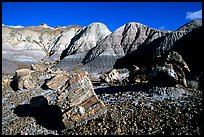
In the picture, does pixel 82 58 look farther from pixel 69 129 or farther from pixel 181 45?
pixel 69 129

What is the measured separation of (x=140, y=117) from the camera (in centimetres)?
1134

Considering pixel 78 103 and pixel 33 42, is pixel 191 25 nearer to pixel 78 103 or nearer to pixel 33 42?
pixel 78 103

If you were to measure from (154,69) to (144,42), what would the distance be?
4801 centimetres

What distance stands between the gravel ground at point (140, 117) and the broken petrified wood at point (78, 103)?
13.0 inches

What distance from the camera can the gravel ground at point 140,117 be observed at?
10.4m

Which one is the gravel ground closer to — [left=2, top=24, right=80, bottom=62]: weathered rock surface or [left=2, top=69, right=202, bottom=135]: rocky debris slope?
[left=2, top=69, right=202, bottom=135]: rocky debris slope

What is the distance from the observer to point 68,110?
1232cm

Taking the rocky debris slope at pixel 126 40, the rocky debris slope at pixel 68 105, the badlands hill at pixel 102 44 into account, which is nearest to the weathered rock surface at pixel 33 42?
the badlands hill at pixel 102 44

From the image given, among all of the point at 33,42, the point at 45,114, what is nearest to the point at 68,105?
the point at 45,114

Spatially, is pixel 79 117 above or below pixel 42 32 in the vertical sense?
below

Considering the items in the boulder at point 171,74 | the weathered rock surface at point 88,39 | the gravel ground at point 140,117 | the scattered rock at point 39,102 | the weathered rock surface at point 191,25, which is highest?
the weathered rock surface at point 88,39

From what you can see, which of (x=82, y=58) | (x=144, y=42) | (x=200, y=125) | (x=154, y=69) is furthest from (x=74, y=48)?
(x=200, y=125)

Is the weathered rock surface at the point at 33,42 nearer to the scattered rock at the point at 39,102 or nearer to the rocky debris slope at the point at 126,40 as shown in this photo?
the rocky debris slope at the point at 126,40

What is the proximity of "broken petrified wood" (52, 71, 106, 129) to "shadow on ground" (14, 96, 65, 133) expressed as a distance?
443 mm
